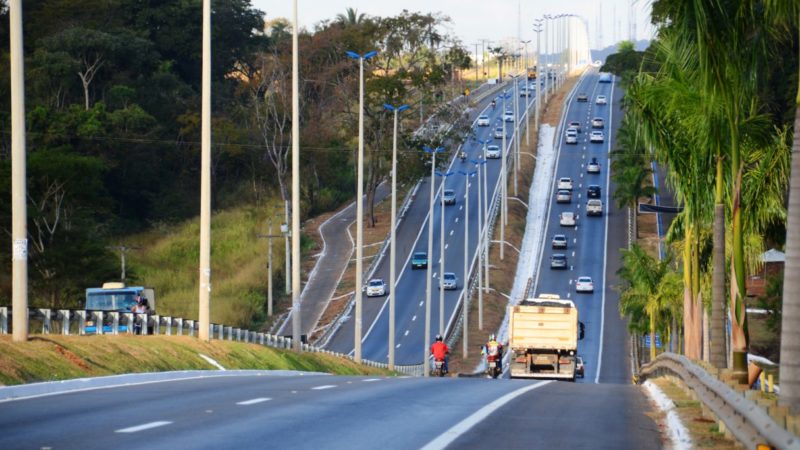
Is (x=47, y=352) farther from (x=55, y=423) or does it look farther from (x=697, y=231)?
(x=697, y=231)

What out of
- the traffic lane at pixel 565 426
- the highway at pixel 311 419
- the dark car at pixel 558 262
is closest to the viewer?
the highway at pixel 311 419

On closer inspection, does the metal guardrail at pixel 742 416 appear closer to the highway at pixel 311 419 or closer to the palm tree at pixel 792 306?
the palm tree at pixel 792 306

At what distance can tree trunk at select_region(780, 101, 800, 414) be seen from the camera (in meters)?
14.8

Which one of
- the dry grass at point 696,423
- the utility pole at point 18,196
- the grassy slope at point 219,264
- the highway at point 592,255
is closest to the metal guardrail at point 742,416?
the dry grass at point 696,423

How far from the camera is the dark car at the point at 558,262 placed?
107 m

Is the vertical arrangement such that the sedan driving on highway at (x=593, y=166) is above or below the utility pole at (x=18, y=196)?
above

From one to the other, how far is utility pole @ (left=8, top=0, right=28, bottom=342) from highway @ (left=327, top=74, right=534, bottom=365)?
52.6 metres

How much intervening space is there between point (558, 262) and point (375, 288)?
16369 mm

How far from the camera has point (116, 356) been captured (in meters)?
28.2

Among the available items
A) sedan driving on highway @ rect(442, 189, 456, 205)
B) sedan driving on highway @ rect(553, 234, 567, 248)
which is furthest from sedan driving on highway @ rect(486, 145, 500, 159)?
sedan driving on highway @ rect(553, 234, 567, 248)

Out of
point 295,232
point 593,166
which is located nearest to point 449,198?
point 593,166

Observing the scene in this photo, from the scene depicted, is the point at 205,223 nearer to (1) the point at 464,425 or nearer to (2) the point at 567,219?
(1) the point at 464,425

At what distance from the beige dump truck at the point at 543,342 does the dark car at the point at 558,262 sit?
56.5 metres

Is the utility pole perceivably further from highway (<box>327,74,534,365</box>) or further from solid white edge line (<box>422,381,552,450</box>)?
highway (<box>327,74,534,365</box>)
